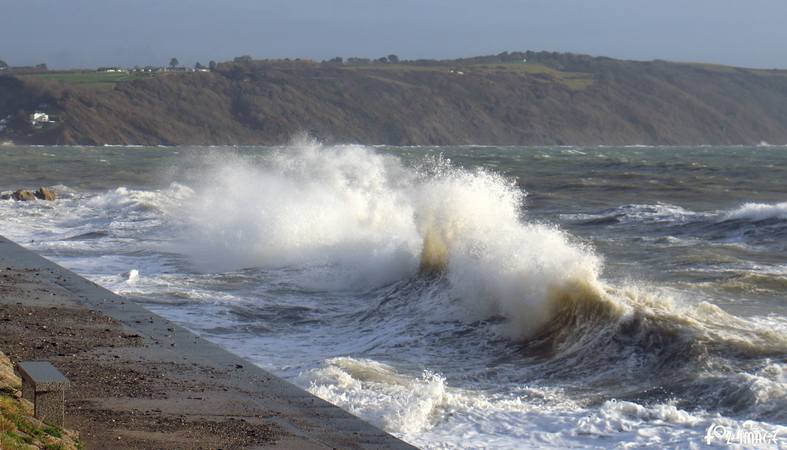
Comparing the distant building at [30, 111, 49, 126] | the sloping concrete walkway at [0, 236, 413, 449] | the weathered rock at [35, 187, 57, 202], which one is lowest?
the distant building at [30, 111, 49, 126]

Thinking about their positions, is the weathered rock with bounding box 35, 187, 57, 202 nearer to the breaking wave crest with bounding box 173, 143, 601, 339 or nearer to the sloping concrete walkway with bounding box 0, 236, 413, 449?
the breaking wave crest with bounding box 173, 143, 601, 339

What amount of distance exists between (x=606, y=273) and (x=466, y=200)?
260cm

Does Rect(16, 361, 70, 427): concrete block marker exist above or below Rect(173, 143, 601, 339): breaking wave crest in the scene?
above

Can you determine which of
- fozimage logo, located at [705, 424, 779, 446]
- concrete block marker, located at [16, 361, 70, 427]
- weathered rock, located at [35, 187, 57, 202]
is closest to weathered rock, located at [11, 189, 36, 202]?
weathered rock, located at [35, 187, 57, 202]

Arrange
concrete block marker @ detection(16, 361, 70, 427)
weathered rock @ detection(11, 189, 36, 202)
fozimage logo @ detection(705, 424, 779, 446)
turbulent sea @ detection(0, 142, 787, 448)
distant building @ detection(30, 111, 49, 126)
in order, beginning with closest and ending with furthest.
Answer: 1. concrete block marker @ detection(16, 361, 70, 427)
2. fozimage logo @ detection(705, 424, 779, 446)
3. turbulent sea @ detection(0, 142, 787, 448)
4. weathered rock @ detection(11, 189, 36, 202)
5. distant building @ detection(30, 111, 49, 126)

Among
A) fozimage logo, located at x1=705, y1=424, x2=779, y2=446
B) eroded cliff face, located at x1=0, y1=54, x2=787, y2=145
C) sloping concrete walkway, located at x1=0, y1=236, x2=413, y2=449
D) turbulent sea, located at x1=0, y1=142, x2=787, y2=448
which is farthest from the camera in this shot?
eroded cliff face, located at x1=0, y1=54, x2=787, y2=145

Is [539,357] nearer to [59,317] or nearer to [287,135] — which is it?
[59,317]

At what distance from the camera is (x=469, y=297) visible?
52.2ft

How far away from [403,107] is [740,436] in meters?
136

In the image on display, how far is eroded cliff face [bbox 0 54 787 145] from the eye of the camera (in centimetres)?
12825

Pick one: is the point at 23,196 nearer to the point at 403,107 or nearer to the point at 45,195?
the point at 45,195

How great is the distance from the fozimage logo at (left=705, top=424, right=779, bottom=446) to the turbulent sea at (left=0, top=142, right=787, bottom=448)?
0.07 feet

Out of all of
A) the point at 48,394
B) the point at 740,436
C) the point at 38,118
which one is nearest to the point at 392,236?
the point at 740,436

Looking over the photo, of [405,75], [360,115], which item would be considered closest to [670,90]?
[405,75]
